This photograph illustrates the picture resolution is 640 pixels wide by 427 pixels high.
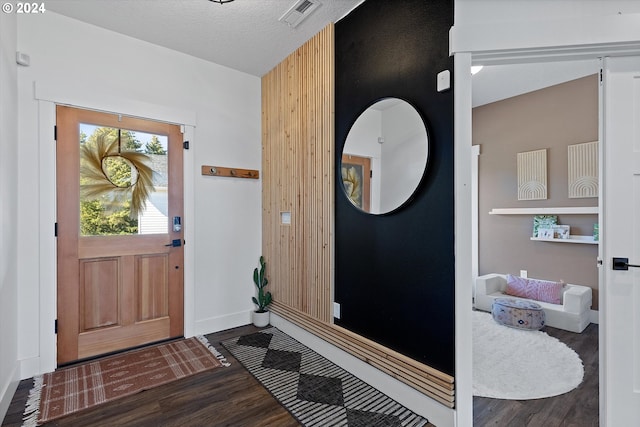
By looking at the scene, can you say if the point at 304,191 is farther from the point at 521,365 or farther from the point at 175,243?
the point at 521,365

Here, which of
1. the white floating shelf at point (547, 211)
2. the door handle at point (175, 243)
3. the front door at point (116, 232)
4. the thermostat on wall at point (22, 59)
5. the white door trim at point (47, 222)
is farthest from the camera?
the white floating shelf at point (547, 211)

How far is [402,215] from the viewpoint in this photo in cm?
203

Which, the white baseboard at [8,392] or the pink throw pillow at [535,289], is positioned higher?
the pink throw pillow at [535,289]

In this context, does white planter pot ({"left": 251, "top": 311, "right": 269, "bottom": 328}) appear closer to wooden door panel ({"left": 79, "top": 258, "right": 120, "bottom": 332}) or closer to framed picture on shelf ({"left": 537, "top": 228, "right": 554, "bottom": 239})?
wooden door panel ({"left": 79, "top": 258, "right": 120, "bottom": 332})

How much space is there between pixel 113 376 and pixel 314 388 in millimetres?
1527

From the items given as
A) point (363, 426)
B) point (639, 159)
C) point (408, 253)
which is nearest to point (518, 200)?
point (639, 159)

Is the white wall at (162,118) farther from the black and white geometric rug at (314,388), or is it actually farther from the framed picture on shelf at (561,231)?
the framed picture on shelf at (561,231)

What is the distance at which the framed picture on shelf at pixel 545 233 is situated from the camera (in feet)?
12.1

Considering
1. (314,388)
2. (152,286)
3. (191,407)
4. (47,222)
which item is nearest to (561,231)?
(314,388)

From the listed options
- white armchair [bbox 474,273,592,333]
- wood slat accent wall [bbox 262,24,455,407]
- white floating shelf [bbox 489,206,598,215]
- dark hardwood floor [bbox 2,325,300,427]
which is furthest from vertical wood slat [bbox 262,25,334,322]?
white floating shelf [bbox 489,206,598,215]

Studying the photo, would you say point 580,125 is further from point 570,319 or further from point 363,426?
point 363,426

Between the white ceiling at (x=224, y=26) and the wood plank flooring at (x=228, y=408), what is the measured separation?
2.82 meters

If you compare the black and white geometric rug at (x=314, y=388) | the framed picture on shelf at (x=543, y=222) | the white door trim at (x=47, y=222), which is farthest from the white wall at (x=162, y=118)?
the framed picture on shelf at (x=543, y=222)

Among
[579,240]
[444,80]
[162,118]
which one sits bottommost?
[579,240]
